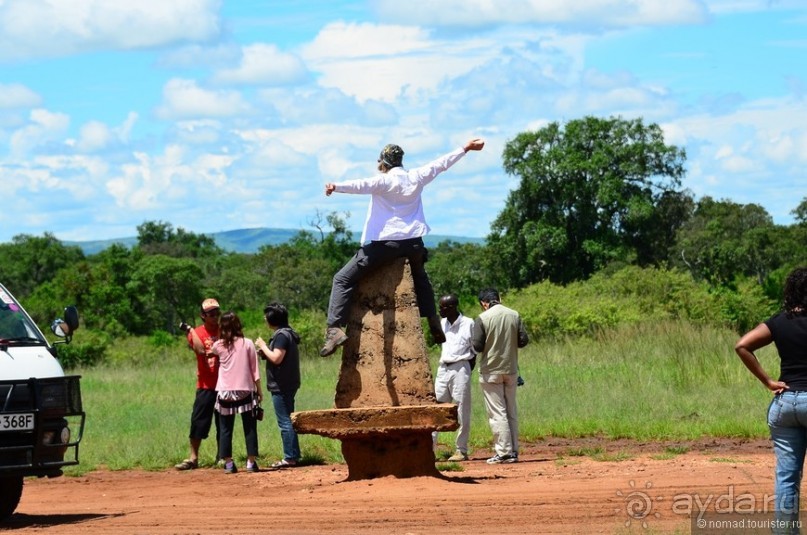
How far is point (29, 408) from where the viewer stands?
416 inches

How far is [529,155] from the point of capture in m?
63.6

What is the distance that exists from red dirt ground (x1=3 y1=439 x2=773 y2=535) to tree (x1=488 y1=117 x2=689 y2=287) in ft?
156

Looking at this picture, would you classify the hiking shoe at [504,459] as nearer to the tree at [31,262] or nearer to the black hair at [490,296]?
the black hair at [490,296]

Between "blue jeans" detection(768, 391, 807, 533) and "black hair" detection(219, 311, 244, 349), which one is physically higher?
"black hair" detection(219, 311, 244, 349)

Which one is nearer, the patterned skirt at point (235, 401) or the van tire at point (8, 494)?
the van tire at point (8, 494)

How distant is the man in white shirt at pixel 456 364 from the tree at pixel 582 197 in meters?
46.6

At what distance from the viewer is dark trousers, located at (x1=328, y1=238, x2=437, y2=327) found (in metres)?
12.1

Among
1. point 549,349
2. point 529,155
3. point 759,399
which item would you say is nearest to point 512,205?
point 529,155

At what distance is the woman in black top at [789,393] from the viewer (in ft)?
27.7

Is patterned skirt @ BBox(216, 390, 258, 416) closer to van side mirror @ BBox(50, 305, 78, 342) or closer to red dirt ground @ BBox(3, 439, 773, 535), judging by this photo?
red dirt ground @ BBox(3, 439, 773, 535)

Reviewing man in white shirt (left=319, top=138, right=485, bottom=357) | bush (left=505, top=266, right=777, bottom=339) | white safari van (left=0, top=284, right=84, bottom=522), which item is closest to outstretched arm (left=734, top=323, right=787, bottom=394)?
man in white shirt (left=319, top=138, right=485, bottom=357)

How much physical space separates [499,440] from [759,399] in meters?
5.74

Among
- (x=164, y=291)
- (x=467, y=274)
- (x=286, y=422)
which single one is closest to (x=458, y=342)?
(x=286, y=422)

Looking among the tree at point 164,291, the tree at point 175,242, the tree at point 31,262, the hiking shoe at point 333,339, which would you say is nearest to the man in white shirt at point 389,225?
the hiking shoe at point 333,339
